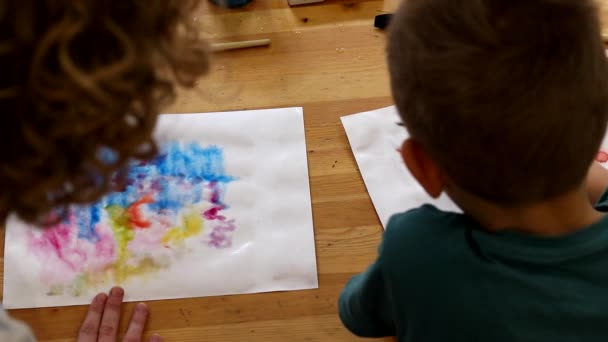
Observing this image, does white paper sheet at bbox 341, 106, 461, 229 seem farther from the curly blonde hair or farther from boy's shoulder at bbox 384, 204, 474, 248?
the curly blonde hair

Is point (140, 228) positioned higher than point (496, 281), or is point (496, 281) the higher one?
point (496, 281)

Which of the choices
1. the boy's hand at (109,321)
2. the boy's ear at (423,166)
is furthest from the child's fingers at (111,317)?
the boy's ear at (423,166)

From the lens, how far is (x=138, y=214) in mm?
747

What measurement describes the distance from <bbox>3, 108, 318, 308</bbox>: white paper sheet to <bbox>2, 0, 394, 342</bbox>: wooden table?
18mm

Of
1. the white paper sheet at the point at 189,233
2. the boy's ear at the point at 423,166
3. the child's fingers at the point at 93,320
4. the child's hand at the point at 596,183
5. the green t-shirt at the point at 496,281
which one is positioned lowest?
the child's fingers at the point at 93,320

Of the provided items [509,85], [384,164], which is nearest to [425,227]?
[509,85]

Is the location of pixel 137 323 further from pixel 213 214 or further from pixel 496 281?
pixel 496 281

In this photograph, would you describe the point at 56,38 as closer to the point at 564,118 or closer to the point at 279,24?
the point at 564,118

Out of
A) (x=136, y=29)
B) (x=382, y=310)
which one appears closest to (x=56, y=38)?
(x=136, y=29)

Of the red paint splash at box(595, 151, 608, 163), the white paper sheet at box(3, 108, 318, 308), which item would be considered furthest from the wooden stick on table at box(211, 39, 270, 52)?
the red paint splash at box(595, 151, 608, 163)

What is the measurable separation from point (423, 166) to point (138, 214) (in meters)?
0.39

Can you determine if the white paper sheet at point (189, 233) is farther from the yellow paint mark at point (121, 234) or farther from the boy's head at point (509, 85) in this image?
the boy's head at point (509, 85)

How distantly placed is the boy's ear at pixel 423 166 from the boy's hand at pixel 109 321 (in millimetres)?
357

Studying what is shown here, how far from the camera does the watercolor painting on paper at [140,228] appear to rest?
2.33 feet
